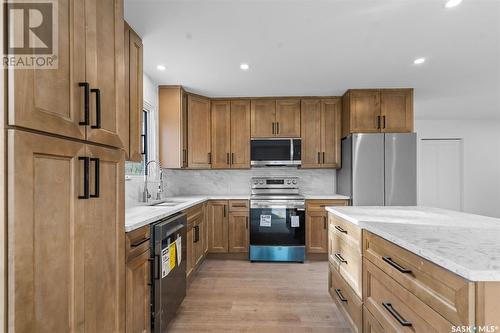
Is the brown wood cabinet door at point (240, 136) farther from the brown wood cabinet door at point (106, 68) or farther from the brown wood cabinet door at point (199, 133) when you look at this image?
the brown wood cabinet door at point (106, 68)

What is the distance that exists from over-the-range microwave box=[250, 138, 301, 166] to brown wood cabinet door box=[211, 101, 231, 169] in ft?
1.34

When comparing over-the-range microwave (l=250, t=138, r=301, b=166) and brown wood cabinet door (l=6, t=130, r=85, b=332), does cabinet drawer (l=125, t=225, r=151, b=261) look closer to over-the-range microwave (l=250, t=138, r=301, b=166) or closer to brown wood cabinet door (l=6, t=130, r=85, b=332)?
brown wood cabinet door (l=6, t=130, r=85, b=332)

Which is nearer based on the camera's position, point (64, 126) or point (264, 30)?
point (64, 126)

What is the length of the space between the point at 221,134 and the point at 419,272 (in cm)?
334

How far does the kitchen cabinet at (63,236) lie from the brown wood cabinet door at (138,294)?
0.15 metres

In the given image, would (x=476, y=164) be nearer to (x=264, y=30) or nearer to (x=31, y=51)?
(x=264, y=30)

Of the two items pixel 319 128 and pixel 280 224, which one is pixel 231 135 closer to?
pixel 319 128

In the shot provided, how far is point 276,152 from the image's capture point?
156 inches

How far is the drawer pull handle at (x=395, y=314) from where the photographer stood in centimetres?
112

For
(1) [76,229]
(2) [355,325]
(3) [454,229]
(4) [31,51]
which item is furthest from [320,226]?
(4) [31,51]

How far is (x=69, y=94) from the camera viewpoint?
3.15ft

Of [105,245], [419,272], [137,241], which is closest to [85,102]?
[105,245]

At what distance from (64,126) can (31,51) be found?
0.25 metres

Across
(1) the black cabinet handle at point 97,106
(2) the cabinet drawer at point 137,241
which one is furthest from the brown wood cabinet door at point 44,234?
(2) the cabinet drawer at point 137,241
